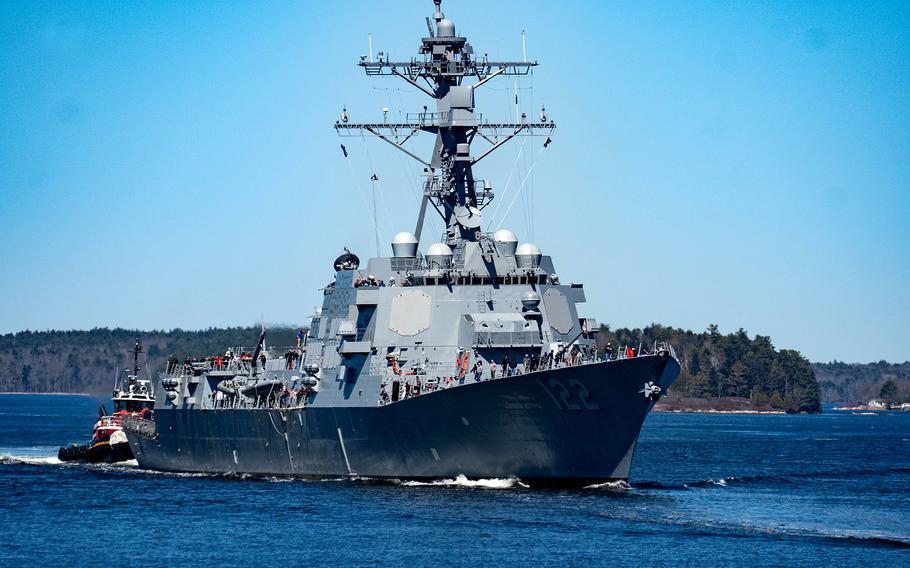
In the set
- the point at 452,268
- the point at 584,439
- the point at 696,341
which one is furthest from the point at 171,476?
Result: the point at 696,341

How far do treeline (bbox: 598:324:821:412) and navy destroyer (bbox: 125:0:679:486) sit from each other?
293ft

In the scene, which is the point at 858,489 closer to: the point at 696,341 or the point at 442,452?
the point at 442,452

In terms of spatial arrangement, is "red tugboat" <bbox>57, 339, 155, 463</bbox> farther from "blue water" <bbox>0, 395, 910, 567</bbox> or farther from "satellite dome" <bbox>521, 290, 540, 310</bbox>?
"satellite dome" <bbox>521, 290, 540, 310</bbox>

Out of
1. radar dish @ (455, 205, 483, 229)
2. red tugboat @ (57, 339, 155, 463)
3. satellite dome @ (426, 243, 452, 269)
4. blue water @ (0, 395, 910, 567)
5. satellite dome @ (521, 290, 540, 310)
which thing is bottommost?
blue water @ (0, 395, 910, 567)

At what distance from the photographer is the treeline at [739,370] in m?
132

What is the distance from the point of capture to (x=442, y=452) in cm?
3444

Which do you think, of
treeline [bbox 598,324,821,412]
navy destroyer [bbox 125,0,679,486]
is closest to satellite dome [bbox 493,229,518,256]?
navy destroyer [bbox 125,0,679,486]

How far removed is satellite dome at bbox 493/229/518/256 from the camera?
37.9 metres

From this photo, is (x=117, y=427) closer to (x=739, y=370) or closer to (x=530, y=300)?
(x=530, y=300)

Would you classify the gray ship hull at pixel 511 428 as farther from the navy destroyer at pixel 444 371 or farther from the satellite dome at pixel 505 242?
the satellite dome at pixel 505 242

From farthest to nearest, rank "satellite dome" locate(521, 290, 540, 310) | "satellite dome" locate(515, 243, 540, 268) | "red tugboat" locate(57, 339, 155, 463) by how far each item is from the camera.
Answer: "red tugboat" locate(57, 339, 155, 463)
"satellite dome" locate(515, 243, 540, 268)
"satellite dome" locate(521, 290, 540, 310)

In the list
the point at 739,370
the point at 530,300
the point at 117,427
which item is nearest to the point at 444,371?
the point at 530,300

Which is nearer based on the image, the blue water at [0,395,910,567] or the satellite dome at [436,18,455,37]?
the blue water at [0,395,910,567]

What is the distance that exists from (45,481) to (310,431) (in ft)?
33.3
